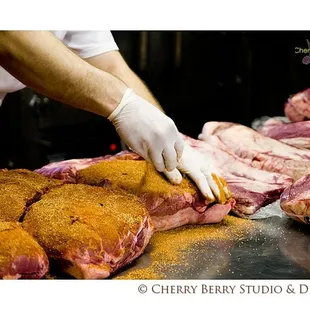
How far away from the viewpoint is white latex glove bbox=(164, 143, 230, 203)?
227 centimetres

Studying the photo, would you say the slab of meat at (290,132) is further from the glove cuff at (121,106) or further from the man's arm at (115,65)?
the glove cuff at (121,106)

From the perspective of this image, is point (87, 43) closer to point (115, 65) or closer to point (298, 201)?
point (115, 65)

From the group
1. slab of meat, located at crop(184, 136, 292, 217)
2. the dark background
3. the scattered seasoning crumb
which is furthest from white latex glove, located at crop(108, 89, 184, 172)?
the dark background

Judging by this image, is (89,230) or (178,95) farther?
(178,95)

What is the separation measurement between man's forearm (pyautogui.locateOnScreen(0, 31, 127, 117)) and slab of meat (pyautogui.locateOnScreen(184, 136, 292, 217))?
62 centimetres

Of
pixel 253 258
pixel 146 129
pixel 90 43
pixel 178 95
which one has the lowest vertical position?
pixel 253 258

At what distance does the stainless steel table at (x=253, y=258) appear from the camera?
1.94m

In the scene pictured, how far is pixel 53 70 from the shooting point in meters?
2.04

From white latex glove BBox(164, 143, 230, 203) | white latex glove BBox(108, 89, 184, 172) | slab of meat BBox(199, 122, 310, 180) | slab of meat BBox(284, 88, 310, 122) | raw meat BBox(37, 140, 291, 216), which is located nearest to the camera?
white latex glove BBox(108, 89, 184, 172)

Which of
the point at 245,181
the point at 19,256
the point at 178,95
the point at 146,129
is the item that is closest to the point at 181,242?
the point at 146,129

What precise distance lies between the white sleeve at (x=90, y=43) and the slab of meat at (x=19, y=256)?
125 centimetres

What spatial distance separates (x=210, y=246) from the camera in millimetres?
2121

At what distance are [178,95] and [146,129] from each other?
4.06ft

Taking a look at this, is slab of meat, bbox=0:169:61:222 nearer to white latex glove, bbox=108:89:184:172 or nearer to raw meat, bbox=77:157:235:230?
raw meat, bbox=77:157:235:230
